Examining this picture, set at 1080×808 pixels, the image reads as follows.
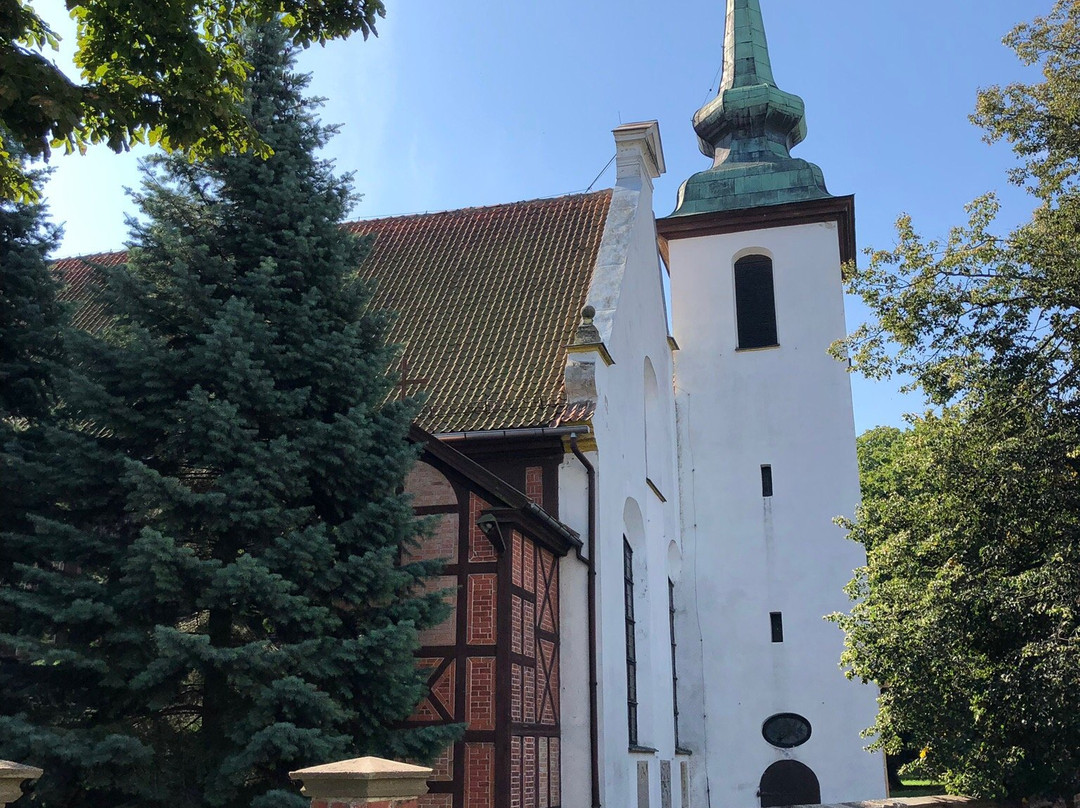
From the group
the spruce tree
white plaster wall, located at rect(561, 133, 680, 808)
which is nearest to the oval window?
white plaster wall, located at rect(561, 133, 680, 808)

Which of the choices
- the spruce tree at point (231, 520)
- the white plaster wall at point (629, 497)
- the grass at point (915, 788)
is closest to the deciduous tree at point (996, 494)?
the white plaster wall at point (629, 497)

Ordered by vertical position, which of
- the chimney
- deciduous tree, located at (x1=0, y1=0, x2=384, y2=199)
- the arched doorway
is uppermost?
the chimney

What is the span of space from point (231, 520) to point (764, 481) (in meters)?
14.5

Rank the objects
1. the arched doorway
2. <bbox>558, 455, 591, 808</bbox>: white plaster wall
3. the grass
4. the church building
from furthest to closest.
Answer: the grass < the arched doorway < <bbox>558, 455, 591, 808</bbox>: white plaster wall < the church building

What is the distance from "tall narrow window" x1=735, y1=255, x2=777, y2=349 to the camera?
22.6 m

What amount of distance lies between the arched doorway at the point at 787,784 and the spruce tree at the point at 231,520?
1158cm

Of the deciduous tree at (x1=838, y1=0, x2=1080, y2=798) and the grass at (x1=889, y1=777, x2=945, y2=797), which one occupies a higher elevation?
the deciduous tree at (x1=838, y1=0, x2=1080, y2=798)

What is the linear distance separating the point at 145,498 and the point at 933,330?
871 centimetres

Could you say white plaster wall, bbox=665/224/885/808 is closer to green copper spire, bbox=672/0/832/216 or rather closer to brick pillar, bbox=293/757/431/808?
green copper spire, bbox=672/0/832/216

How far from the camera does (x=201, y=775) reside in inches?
333

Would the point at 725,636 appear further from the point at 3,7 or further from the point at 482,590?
the point at 3,7

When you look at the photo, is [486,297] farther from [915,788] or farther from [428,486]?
[915,788]

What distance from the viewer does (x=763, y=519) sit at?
2139 centimetres

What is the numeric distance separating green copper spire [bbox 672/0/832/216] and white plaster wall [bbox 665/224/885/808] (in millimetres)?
906
